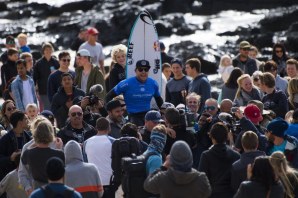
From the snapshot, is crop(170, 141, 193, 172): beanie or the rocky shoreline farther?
the rocky shoreline

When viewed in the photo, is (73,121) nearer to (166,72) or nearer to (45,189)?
(45,189)

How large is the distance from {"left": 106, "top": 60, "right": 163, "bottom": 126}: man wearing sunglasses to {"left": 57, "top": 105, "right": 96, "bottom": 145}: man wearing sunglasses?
210 centimetres

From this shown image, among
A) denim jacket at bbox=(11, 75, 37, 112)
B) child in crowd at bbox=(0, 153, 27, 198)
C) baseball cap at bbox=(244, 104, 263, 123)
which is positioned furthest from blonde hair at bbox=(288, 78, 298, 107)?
child in crowd at bbox=(0, 153, 27, 198)

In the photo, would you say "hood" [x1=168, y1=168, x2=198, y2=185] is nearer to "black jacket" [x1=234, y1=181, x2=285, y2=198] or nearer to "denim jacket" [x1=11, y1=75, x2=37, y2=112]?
"black jacket" [x1=234, y1=181, x2=285, y2=198]

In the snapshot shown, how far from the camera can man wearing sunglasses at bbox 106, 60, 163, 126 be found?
51.1 feet

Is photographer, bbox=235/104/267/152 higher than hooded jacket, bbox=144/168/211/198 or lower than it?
higher

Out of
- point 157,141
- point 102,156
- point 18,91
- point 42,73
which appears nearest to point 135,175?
point 157,141

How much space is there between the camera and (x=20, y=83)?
57.0 feet

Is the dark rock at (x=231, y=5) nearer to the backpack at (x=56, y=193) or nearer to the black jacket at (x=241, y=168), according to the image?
the black jacket at (x=241, y=168)

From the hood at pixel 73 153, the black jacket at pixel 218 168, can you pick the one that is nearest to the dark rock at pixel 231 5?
the black jacket at pixel 218 168

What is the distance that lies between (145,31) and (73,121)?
222 inches

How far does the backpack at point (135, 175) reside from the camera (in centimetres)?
1111

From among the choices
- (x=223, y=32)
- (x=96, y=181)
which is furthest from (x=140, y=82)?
(x=223, y=32)

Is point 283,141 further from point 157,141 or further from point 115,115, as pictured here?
point 115,115
